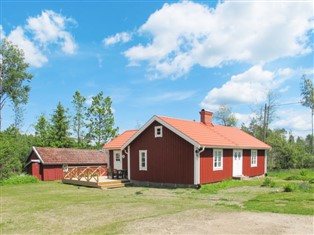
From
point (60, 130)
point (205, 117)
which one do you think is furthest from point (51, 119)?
point (205, 117)

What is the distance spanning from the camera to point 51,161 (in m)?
26.4

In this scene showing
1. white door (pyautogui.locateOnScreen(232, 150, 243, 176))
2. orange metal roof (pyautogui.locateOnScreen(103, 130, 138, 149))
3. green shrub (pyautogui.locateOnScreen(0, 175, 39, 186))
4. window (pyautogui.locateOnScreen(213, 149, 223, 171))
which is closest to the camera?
window (pyautogui.locateOnScreen(213, 149, 223, 171))

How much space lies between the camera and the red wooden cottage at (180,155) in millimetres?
16984

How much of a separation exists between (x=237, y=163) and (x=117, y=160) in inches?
365

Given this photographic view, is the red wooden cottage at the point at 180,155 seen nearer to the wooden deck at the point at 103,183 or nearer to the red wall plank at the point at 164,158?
the red wall plank at the point at 164,158

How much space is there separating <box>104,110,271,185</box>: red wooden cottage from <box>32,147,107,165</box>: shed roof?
8.05 meters

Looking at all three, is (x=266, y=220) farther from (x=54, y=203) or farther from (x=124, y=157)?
(x=124, y=157)

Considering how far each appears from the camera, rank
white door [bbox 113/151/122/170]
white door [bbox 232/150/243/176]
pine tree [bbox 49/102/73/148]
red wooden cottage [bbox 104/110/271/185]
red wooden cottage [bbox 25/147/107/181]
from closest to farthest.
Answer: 1. red wooden cottage [bbox 104/110/271/185]
2. white door [bbox 232/150/243/176]
3. white door [bbox 113/151/122/170]
4. red wooden cottage [bbox 25/147/107/181]
5. pine tree [bbox 49/102/73/148]

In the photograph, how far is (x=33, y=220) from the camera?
30.1 ft

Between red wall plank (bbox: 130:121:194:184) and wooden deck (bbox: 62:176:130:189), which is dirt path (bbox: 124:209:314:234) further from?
wooden deck (bbox: 62:176:130:189)

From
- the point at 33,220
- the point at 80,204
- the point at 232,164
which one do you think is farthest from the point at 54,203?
the point at 232,164

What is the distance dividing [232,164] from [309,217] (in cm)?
1187

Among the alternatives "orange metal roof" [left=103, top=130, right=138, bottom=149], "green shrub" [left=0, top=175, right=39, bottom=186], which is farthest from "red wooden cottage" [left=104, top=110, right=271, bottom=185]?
"green shrub" [left=0, top=175, right=39, bottom=186]

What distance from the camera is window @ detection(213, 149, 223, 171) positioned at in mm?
18344
